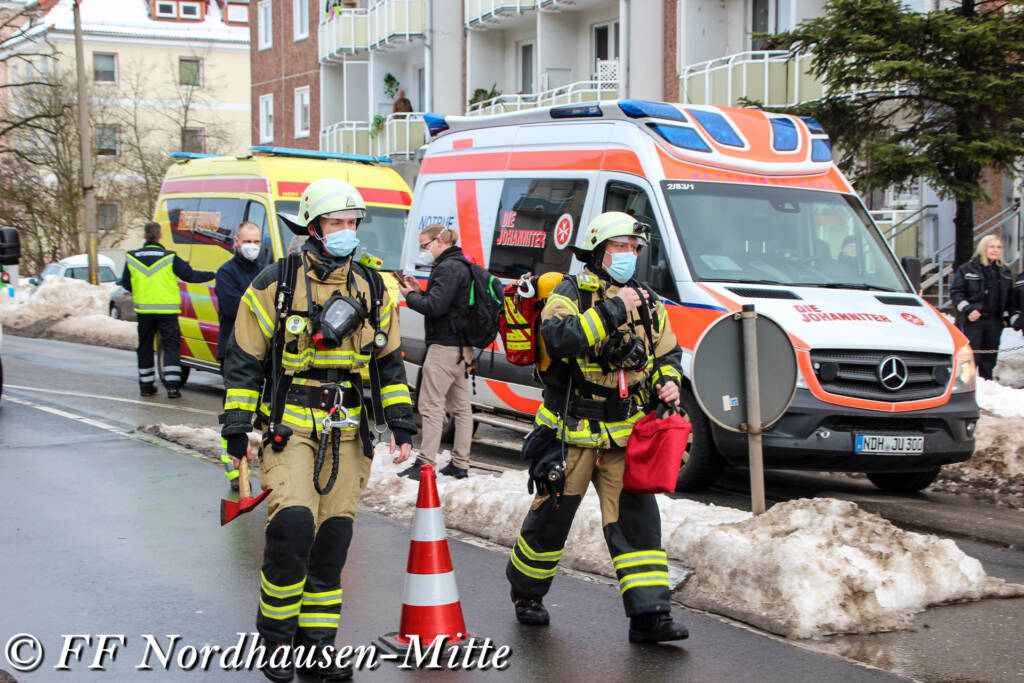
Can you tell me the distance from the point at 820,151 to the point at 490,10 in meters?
22.5

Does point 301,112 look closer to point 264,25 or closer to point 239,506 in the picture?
point 264,25

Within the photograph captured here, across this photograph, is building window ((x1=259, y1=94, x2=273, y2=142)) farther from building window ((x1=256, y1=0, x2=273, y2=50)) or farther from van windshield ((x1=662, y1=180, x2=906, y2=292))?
van windshield ((x1=662, y1=180, x2=906, y2=292))

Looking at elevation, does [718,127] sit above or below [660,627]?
above

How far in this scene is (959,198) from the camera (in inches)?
570

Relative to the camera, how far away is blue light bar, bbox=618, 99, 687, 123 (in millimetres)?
9219

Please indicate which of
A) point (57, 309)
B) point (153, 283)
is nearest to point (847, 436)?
point (153, 283)

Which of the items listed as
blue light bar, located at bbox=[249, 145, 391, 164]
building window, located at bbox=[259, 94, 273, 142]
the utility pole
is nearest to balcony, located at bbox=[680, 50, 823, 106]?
blue light bar, located at bbox=[249, 145, 391, 164]

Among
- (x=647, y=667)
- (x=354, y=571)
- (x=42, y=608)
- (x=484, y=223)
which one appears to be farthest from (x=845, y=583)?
(x=484, y=223)

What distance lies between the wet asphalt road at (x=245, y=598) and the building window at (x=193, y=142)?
3957 centimetres

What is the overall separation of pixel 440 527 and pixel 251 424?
887mm

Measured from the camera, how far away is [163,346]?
1421 cm

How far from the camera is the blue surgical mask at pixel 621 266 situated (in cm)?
539

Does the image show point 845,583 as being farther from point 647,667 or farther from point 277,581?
point 277,581

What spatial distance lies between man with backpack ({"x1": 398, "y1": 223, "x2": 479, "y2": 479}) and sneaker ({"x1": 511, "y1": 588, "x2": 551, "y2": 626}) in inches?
121
